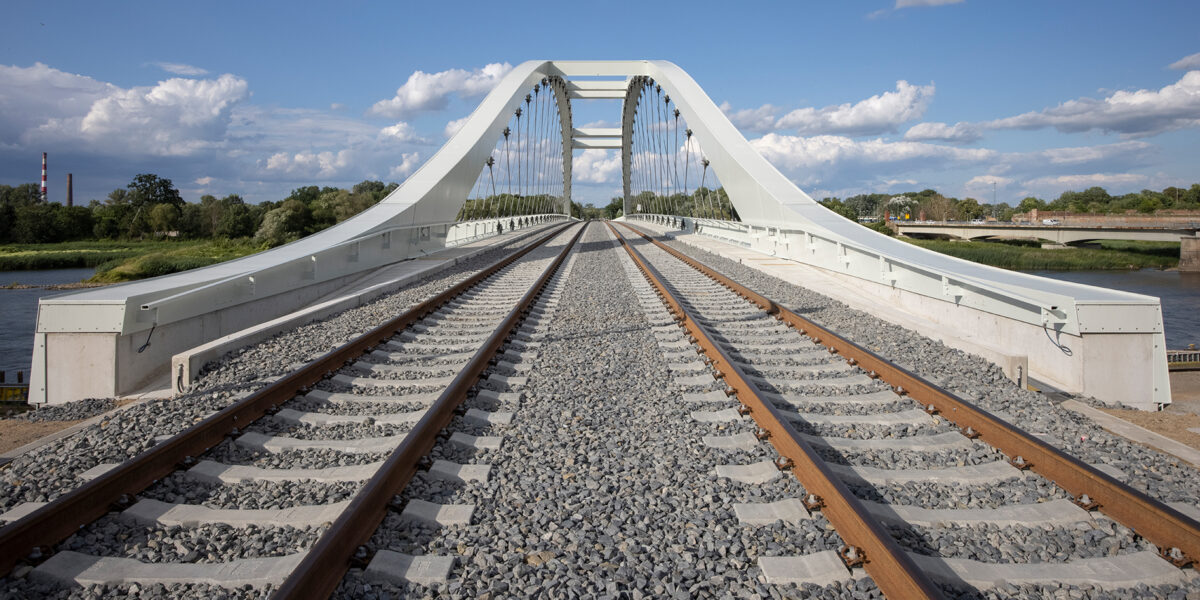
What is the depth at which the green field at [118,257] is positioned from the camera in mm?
31047

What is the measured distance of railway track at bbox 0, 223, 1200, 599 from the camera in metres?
2.44

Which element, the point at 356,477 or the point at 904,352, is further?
the point at 904,352

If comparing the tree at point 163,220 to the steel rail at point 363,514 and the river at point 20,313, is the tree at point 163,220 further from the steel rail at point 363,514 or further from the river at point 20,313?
the steel rail at point 363,514

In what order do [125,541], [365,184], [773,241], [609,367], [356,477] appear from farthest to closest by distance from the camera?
[365,184] < [773,241] < [609,367] < [356,477] < [125,541]

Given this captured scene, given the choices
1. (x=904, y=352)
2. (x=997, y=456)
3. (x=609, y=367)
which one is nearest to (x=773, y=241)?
(x=904, y=352)

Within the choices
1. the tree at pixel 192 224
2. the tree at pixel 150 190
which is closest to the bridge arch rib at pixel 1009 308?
the tree at pixel 192 224

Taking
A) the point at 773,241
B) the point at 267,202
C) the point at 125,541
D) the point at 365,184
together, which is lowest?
the point at 125,541

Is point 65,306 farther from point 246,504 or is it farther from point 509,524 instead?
point 509,524

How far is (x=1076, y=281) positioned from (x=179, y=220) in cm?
6604

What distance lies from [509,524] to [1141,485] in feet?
10.2

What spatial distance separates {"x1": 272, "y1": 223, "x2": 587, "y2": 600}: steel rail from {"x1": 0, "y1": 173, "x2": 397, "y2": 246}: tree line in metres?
47.5

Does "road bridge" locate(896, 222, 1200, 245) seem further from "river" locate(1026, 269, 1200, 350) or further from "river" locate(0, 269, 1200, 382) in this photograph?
"river" locate(0, 269, 1200, 382)

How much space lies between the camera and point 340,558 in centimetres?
241

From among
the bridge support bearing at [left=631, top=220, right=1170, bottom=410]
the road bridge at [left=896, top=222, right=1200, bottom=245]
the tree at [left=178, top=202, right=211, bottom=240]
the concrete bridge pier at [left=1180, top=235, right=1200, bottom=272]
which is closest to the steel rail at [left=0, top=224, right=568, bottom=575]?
the bridge support bearing at [left=631, top=220, right=1170, bottom=410]
